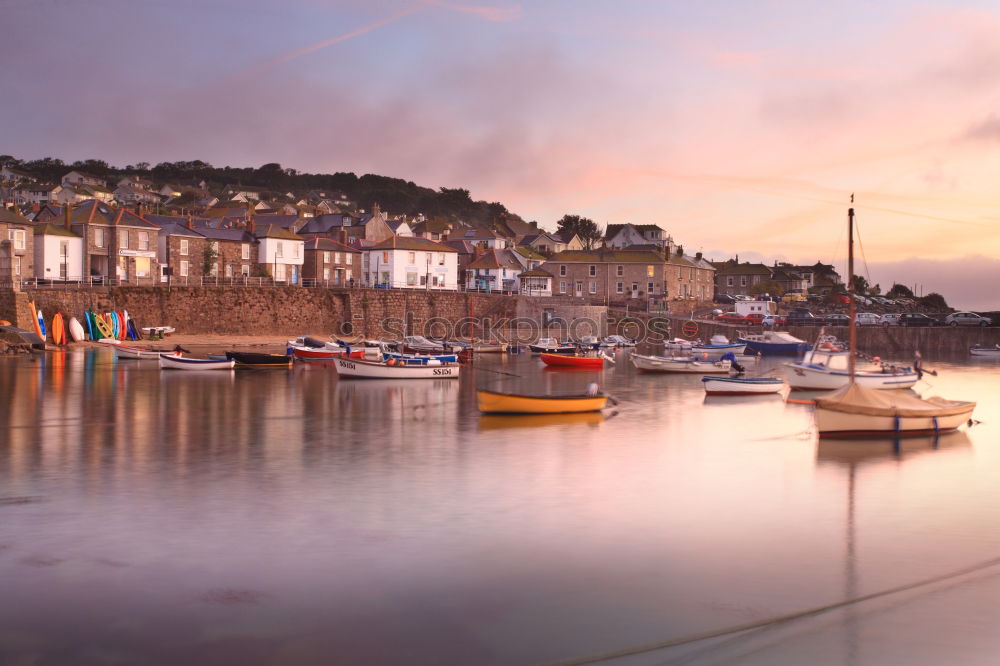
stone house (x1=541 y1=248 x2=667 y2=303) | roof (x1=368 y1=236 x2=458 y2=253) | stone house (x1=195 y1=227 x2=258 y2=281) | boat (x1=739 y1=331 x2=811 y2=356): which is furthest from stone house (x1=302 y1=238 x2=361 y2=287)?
boat (x1=739 y1=331 x2=811 y2=356)

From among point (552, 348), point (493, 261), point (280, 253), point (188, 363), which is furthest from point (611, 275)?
point (188, 363)

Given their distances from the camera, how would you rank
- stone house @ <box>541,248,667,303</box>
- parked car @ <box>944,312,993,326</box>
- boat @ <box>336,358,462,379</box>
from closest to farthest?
boat @ <box>336,358,462,379</box>, parked car @ <box>944,312,993,326</box>, stone house @ <box>541,248,667,303</box>

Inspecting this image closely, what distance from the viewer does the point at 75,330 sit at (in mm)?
62281

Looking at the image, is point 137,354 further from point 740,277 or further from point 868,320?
point 740,277

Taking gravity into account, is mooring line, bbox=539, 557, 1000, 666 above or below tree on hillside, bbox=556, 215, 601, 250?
below

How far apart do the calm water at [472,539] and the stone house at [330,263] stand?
51.9 m

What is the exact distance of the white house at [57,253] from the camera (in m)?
66.1

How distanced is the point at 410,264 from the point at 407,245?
1918 millimetres

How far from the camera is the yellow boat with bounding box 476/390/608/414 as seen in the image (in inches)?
1278

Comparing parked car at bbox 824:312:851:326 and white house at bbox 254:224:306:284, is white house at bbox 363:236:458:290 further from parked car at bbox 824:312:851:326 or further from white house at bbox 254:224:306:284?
parked car at bbox 824:312:851:326

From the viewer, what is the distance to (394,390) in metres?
42.8

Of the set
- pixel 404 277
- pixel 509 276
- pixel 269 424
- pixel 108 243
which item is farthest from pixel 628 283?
pixel 269 424

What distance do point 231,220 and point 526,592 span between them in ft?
279

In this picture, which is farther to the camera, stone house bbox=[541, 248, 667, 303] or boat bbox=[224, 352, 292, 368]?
stone house bbox=[541, 248, 667, 303]
